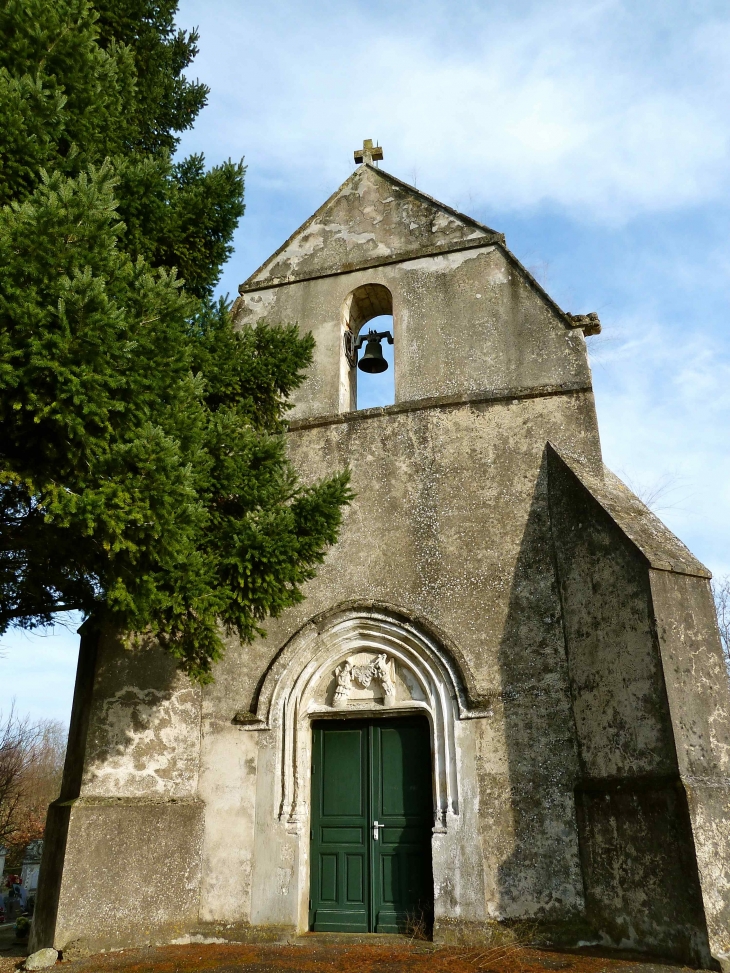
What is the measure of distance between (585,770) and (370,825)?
2257mm

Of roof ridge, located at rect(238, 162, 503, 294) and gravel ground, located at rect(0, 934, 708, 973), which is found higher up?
roof ridge, located at rect(238, 162, 503, 294)

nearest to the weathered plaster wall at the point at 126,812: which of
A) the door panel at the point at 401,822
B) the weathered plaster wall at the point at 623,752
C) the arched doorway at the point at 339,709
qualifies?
the arched doorway at the point at 339,709

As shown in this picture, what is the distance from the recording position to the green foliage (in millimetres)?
5195

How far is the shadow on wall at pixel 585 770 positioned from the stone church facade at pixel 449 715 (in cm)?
2

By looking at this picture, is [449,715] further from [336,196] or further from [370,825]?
[336,196]

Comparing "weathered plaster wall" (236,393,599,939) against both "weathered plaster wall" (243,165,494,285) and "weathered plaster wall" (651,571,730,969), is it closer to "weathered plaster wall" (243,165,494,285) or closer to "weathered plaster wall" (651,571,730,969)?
"weathered plaster wall" (651,571,730,969)

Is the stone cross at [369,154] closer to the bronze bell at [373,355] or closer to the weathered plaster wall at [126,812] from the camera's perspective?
the bronze bell at [373,355]

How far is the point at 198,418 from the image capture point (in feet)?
20.0

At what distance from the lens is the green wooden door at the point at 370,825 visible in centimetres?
762

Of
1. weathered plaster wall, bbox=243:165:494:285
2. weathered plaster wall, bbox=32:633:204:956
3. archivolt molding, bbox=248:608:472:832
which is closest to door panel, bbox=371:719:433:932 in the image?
archivolt molding, bbox=248:608:472:832

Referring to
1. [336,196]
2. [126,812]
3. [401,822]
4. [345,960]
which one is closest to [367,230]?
[336,196]

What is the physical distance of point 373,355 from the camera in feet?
33.9

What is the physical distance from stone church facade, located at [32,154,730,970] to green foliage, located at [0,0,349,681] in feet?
3.68

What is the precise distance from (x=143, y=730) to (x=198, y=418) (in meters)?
3.84
